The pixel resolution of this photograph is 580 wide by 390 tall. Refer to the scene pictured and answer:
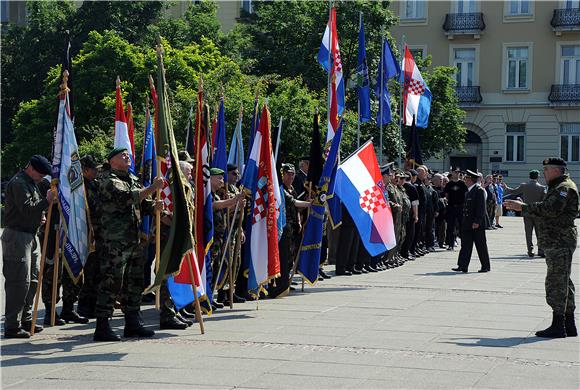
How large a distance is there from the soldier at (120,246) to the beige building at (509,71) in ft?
133

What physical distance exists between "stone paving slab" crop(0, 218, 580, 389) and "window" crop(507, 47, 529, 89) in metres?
37.8

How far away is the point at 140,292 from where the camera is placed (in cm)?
1048

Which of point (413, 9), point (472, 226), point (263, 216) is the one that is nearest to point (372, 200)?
point (472, 226)

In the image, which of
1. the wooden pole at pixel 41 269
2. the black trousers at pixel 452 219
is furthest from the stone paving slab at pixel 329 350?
the black trousers at pixel 452 219

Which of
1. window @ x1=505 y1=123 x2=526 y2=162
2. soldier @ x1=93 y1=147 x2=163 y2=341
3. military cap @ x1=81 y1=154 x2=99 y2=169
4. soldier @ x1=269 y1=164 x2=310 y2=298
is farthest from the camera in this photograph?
window @ x1=505 y1=123 x2=526 y2=162

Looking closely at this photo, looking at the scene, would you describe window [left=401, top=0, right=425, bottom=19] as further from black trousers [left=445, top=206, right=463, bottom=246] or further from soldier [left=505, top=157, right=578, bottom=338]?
soldier [left=505, top=157, right=578, bottom=338]

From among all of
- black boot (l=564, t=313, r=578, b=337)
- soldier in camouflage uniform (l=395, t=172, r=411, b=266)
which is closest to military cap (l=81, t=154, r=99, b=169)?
black boot (l=564, t=313, r=578, b=337)

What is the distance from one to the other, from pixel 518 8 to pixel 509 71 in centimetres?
330

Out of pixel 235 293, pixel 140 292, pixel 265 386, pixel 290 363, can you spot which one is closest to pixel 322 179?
pixel 235 293

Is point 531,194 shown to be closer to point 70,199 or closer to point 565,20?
point 70,199

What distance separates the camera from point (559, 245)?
10.8 metres

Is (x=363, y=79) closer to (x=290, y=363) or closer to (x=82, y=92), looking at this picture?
(x=290, y=363)

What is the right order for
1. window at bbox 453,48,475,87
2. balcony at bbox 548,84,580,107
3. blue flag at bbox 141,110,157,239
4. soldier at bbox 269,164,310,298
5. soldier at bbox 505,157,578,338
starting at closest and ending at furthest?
soldier at bbox 505,157,578,338 < blue flag at bbox 141,110,157,239 < soldier at bbox 269,164,310,298 < balcony at bbox 548,84,580,107 < window at bbox 453,48,475,87

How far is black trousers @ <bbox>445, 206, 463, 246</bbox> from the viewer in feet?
77.0
